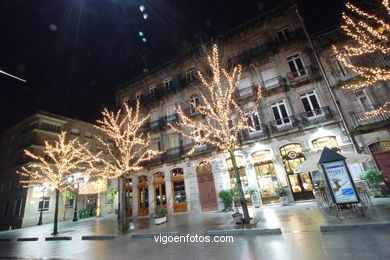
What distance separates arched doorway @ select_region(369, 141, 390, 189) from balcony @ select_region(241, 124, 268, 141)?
651cm

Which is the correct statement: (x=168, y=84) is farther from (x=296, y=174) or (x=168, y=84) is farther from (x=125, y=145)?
(x=296, y=174)

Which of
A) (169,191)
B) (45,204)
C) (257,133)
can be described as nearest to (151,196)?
(169,191)

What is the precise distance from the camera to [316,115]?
13461 mm

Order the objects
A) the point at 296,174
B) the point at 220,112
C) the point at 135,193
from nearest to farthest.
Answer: the point at 220,112 → the point at 296,174 → the point at 135,193

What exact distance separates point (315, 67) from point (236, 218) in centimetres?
1265

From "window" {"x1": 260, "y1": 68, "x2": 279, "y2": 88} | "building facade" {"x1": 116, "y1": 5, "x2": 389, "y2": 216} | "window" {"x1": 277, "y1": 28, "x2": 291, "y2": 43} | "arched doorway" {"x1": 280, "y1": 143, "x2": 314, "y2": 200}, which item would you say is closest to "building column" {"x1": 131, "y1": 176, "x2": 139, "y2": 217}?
"building facade" {"x1": 116, "y1": 5, "x2": 389, "y2": 216}

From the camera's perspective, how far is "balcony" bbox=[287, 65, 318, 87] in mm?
13930

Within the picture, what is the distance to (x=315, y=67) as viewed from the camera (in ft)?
45.6

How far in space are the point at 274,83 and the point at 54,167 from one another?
1123 inches

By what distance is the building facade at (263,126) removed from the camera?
13.1 m

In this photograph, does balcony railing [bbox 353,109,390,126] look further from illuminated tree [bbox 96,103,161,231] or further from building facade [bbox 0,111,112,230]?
Answer: building facade [bbox 0,111,112,230]

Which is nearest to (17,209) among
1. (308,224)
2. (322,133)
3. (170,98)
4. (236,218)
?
(170,98)

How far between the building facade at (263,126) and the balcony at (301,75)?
0.07 m

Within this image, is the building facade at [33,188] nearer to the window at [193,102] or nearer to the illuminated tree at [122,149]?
the illuminated tree at [122,149]
